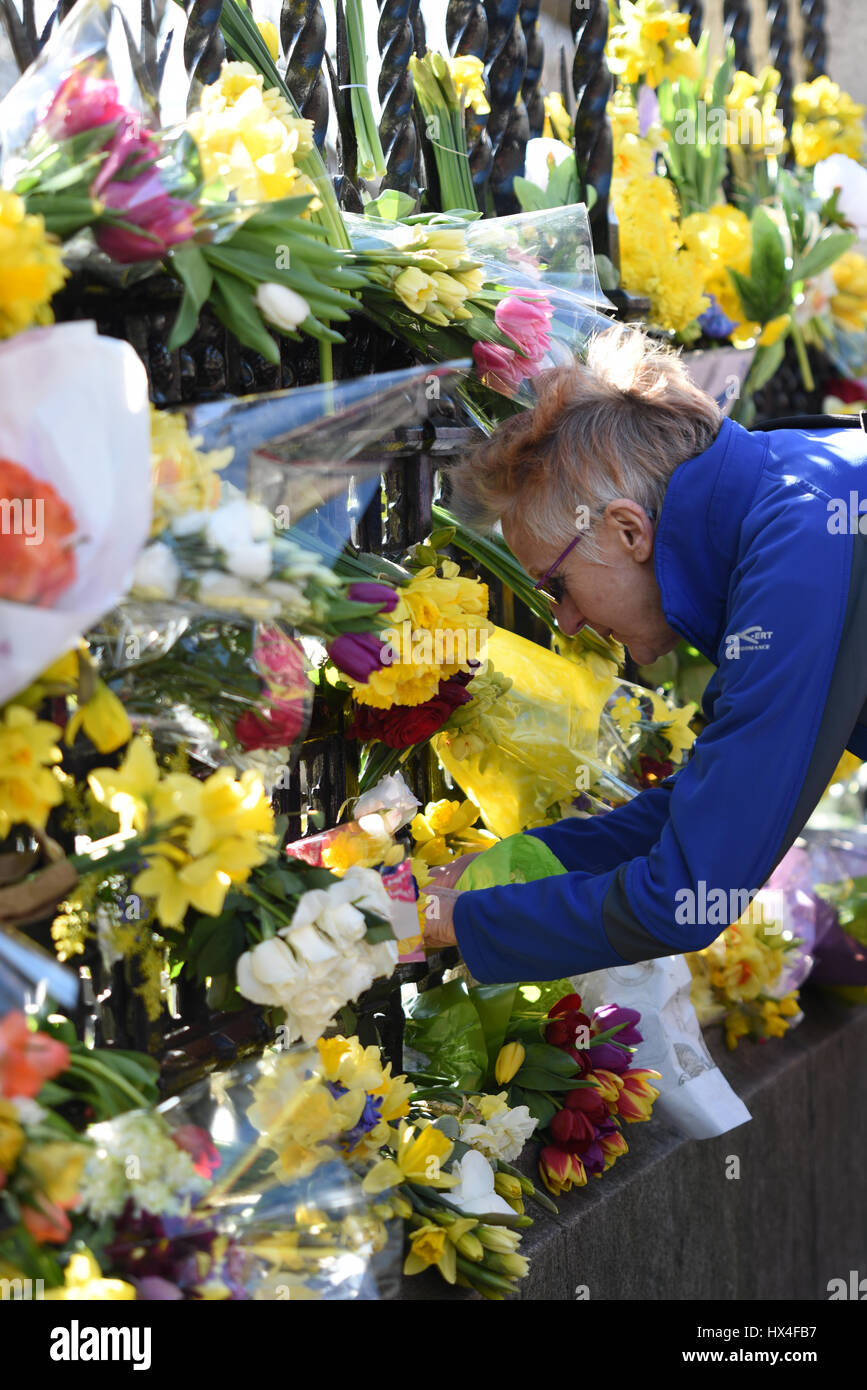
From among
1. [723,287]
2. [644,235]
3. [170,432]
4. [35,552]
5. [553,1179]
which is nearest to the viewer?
[35,552]

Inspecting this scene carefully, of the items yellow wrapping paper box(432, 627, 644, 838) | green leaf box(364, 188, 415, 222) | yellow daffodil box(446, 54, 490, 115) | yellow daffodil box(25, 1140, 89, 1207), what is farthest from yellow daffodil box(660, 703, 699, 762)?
yellow daffodil box(25, 1140, 89, 1207)

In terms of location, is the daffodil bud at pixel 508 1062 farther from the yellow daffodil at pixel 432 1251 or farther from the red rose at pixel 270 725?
the red rose at pixel 270 725

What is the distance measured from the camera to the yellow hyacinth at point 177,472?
1.12 metres

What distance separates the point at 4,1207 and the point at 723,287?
2.63 metres

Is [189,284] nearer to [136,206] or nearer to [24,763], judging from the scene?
[136,206]

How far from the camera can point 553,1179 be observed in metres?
1.88

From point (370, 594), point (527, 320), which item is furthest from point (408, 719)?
point (527, 320)

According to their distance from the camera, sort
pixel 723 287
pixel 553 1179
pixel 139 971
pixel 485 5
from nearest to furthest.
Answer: pixel 139 971 → pixel 553 1179 → pixel 485 5 → pixel 723 287

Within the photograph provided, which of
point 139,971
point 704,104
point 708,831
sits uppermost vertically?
point 704,104

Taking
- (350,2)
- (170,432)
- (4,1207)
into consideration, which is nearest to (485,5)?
(350,2)

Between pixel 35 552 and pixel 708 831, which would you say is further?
pixel 708 831

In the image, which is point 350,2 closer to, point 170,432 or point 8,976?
point 170,432

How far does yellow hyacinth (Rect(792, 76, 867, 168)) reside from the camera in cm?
364

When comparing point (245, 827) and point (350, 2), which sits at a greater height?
point (350, 2)
